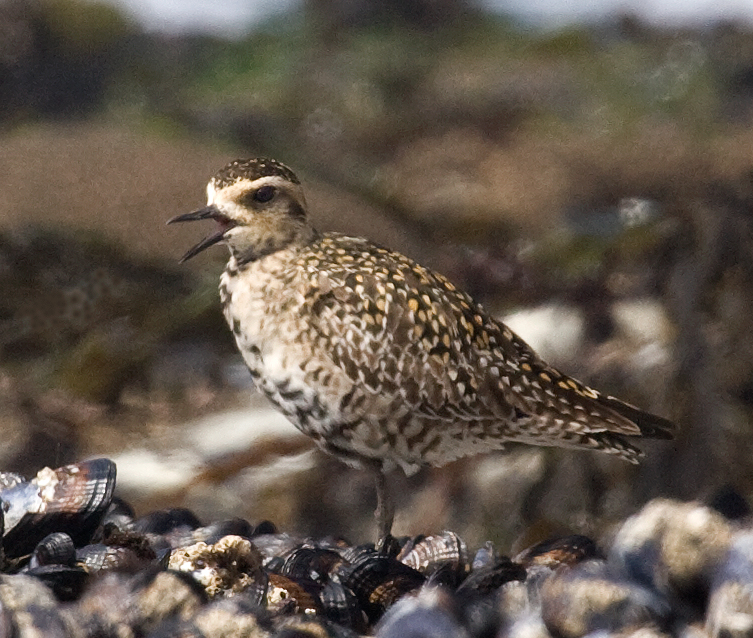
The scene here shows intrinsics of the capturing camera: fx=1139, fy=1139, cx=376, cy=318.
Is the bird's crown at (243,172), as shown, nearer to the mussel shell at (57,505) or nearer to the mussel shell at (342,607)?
the mussel shell at (57,505)

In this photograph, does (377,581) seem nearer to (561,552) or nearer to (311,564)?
(311,564)

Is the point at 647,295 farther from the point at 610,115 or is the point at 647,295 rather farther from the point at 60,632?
the point at 60,632

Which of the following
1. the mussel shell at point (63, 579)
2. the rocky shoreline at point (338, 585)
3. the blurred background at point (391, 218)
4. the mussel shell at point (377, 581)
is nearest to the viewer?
the rocky shoreline at point (338, 585)

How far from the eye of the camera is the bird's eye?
188 centimetres

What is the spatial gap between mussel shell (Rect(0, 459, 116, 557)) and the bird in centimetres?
45

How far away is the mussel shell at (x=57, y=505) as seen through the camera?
1427 mm

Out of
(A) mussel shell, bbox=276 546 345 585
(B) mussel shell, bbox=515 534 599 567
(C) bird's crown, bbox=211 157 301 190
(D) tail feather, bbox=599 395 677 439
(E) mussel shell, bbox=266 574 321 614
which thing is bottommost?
(B) mussel shell, bbox=515 534 599 567

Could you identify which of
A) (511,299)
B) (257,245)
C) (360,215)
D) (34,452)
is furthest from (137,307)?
(257,245)

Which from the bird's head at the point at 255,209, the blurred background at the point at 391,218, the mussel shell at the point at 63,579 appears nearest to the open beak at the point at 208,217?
the bird's head at the point at 255,209

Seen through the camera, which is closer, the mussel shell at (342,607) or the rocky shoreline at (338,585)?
the rocky shoreline at (338,585)

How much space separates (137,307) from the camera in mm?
3521

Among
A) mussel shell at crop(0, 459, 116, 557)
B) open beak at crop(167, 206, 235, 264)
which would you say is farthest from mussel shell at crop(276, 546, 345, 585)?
open beak at crop(167, 206, 235, 264)

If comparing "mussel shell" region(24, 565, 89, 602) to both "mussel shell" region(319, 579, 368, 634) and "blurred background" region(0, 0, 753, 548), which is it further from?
"blurred background" region(0, 0, 753, 548)

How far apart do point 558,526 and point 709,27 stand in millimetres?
2572
